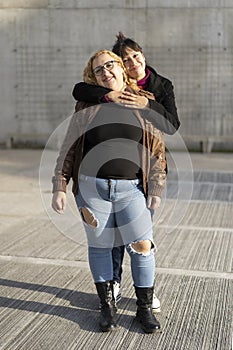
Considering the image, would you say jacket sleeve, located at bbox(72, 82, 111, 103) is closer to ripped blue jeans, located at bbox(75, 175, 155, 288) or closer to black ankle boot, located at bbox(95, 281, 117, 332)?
ripped blue jeans, located at bbox(75, 175, 155, 288)

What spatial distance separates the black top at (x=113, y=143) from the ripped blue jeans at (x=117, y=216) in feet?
0.19

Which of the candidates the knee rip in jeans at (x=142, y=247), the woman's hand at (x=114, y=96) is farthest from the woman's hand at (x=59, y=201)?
the woman's hand at (x=114, y=96)

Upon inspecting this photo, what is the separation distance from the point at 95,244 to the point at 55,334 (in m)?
0.53

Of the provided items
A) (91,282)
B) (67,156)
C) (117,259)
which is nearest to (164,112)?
(67,156)

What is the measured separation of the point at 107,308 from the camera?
3.35m

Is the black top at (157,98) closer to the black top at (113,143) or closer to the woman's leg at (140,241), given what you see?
the black top at (113,143)

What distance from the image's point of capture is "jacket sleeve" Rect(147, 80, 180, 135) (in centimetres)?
321

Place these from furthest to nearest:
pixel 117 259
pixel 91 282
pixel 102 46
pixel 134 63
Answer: pixel 102 46
pixel 91 282
pixel 117 259
pixel 134 63

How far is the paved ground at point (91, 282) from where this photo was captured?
10.6ft

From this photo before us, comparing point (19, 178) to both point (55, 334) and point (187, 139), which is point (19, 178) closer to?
point (187, 139)

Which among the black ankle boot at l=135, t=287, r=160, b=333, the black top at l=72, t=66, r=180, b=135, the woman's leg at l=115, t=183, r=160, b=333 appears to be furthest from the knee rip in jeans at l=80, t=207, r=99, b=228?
the black top at l=72, t=66, r=180, b=135

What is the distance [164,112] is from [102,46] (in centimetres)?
767

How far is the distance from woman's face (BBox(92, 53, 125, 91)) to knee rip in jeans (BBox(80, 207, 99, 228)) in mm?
660

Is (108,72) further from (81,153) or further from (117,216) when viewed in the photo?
(117,216)
